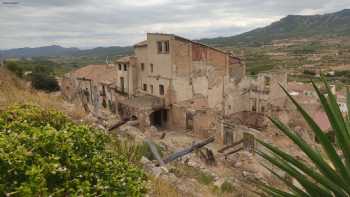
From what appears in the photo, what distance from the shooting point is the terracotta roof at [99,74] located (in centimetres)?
3650

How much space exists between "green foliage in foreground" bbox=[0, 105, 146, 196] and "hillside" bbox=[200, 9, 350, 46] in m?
143

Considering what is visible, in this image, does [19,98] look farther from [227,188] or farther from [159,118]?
[159,118]

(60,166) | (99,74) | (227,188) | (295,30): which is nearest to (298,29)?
(295,30)

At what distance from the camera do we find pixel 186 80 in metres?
28.5

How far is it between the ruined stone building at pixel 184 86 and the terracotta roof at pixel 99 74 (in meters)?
4.42

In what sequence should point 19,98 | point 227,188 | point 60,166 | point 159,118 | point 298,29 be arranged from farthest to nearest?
point 298,29, point 159,118, point 227,188, point 19,98, point 60,166

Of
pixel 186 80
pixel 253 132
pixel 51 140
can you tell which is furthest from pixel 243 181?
pixel 186 80

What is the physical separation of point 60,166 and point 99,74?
35028 mm

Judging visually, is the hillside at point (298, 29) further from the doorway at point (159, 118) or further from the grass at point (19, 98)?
the grass at point (19, 98)

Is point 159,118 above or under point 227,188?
under

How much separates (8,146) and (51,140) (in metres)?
0.47

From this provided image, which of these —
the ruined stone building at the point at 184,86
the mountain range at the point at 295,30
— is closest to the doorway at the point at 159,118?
the ruined stone building at the point at 184,86

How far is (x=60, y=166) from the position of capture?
377cm

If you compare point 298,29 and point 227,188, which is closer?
point 227,188
